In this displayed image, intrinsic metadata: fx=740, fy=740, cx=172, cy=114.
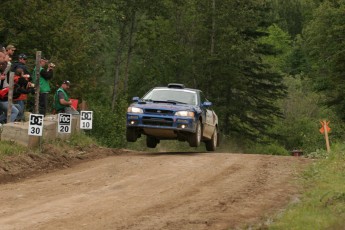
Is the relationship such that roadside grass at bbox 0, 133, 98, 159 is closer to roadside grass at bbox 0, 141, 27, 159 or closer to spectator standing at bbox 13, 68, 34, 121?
roadside grass at bbox 0, 141, 27, 159

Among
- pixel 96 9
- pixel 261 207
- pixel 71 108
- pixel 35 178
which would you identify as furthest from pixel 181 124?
pixel 96 9

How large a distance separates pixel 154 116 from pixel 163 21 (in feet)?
139

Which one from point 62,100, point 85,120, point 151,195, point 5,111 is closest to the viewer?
point 151,195

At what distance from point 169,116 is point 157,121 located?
334 millimetres

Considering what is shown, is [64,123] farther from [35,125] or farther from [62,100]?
[35,125]

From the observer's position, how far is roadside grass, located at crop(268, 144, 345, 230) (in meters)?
9.04

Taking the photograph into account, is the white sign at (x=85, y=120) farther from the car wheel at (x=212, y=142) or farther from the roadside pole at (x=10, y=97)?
the car wheel at (x=212, y=142)

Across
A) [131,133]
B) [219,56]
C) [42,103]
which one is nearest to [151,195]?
[131,133]

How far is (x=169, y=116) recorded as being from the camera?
62.1ft

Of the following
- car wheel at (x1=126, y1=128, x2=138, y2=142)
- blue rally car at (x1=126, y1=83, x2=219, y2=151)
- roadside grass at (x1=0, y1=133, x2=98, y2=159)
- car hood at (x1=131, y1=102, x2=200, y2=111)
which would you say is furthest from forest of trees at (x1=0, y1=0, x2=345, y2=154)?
car hood at (x1=131, y1=102, x2=200, y2=111)

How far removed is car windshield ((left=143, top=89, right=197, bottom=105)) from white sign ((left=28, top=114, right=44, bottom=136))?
186 inches

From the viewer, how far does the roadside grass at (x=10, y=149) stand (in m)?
15.1

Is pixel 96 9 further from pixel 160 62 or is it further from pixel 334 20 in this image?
pixel 334 20

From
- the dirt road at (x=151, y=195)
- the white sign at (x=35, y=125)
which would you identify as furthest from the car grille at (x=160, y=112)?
the white sign at (x=35, y=125)
